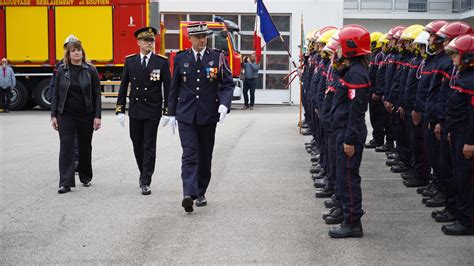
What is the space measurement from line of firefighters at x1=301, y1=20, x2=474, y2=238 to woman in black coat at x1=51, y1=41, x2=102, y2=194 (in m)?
2.94

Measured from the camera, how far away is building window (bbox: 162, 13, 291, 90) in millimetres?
29875

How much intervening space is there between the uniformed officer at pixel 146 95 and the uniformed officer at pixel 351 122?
299cm

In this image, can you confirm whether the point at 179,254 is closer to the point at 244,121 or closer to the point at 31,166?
the point at 31,166

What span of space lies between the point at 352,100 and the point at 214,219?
2.00 m

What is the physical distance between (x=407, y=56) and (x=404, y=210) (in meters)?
2.82

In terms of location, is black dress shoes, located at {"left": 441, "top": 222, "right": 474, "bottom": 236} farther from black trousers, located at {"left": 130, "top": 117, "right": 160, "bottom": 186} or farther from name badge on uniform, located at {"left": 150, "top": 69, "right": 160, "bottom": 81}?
name badge on uniform, located at {"left": 150, "top": 69, "right": 160, "bottom": 81}

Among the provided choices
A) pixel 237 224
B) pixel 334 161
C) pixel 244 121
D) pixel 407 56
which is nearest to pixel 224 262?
pixel 237 224

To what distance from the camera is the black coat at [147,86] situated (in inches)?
378

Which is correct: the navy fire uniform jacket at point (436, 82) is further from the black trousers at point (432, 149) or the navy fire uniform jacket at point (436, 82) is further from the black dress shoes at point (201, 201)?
the black dress shoes at point (201, 201)

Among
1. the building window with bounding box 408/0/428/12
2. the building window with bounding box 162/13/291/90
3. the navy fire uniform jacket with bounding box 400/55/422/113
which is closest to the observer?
the navy fire uniform jacket with bounding box 400/55/422/113

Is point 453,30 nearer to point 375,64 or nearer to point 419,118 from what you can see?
point 419,118

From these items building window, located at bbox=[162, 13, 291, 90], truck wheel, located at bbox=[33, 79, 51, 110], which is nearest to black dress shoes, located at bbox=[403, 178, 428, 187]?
truck wheel, located at bbox=[33, 79, 51, 110]

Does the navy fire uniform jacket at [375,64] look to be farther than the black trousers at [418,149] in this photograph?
Yes

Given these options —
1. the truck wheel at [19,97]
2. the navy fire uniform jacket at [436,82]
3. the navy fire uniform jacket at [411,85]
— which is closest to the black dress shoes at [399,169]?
the navy fire uniform jacket at [411,85]
